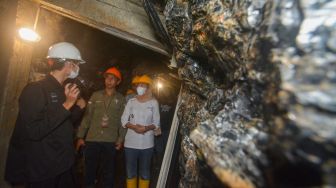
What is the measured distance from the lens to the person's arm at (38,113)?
2898 millimetres

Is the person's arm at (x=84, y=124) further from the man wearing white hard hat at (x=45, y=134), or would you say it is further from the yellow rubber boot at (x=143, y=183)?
the man wearing white hard hat at (x=45, y=134)

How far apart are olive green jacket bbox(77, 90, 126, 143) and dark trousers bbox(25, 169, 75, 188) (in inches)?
55.0

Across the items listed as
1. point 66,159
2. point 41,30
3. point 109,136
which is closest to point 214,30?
point 66,159

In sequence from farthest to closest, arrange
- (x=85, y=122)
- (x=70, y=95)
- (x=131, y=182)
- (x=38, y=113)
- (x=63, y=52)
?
1. (x=85, y=122)
2. (x=131, y=182)
3. (x=63, y=52)
4. (x=70, y=95)
5. (x=38, y=113)

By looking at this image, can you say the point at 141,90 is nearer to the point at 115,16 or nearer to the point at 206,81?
the point at 115,16

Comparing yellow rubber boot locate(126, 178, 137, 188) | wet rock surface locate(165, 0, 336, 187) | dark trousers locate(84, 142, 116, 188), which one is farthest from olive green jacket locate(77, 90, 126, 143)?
wet rock surface locate(165, 0, 336, 187)

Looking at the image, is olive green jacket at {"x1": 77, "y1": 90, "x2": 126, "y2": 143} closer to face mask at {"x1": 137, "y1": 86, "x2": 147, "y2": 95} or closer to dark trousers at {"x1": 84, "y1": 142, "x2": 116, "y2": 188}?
dark trousers at {"x1": 84, "y1": 142, "x2": 116, "y2": 188}

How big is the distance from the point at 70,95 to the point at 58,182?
3.50ft

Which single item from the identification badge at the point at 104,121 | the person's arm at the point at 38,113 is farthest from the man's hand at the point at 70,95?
the identification badge at the point at 104,121

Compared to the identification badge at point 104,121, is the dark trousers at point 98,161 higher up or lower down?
lower down

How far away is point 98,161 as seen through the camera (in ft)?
15.8

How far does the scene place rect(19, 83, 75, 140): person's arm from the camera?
290 cm

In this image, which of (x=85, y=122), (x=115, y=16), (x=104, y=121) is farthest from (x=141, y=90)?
(x=115, y=16)

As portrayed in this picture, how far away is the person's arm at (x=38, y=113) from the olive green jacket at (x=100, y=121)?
174 cm
